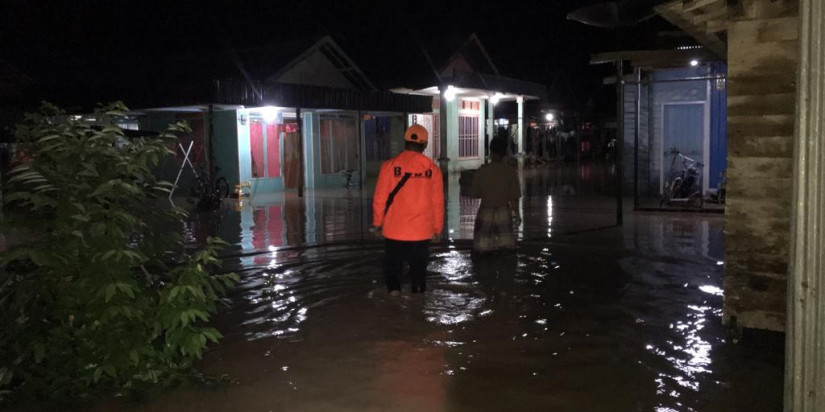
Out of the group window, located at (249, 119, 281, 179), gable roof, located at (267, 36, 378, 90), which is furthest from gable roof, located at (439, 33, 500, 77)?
window, located at (249, 119, 281, 179)

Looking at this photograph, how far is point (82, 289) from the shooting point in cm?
468

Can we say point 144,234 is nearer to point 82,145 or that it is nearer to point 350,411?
point 82,145

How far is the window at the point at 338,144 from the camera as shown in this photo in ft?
79.7

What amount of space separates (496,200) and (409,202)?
224 centimetres

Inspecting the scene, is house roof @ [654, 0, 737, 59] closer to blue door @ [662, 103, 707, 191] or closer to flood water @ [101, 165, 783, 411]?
flood water @ [101, 165, 783, 411]

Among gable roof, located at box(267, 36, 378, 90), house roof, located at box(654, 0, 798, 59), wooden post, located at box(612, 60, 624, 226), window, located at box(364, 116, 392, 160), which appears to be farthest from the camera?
window, located at box(364, 116, 392, 160)

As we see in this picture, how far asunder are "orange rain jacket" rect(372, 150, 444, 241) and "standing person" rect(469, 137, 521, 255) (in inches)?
76.2

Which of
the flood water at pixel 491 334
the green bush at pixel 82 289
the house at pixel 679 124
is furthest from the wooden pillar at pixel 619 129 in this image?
the green bush at pixel 82 289

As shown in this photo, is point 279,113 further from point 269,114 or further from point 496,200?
point 496,200

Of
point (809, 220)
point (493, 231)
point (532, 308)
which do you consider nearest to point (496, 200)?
point (493, 231)

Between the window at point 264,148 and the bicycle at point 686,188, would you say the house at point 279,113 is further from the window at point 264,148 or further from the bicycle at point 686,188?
the bicycle at point 686,188

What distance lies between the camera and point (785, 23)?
541cm

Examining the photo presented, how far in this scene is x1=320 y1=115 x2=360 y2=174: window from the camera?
24.3 metres

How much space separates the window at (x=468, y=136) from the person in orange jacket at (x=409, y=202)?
23.5 m
